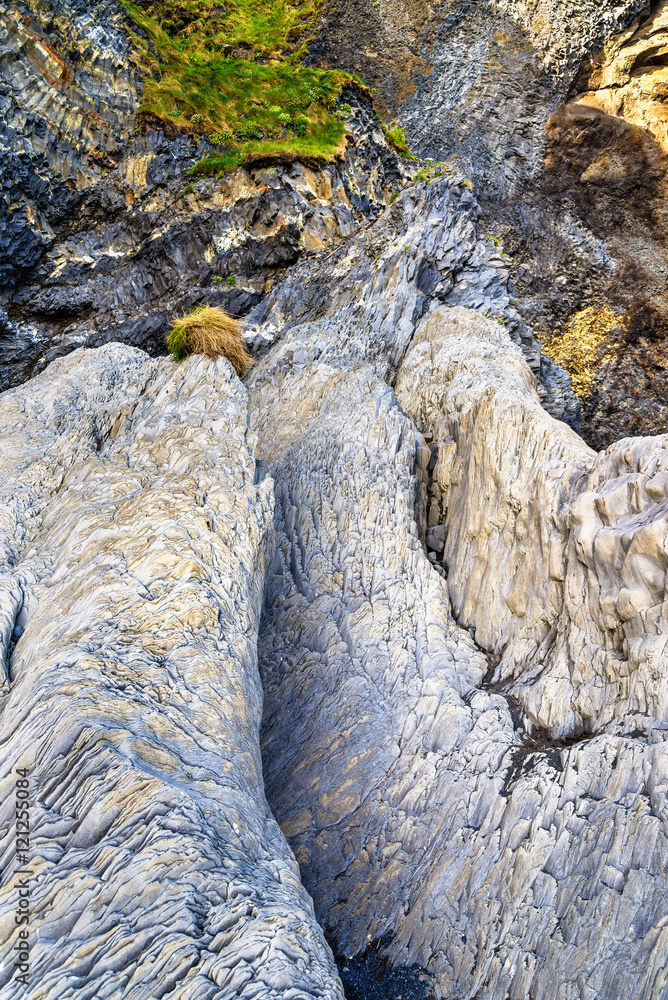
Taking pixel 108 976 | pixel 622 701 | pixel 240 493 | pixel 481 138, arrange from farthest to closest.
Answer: pixel 481 138, pixel 240 493, pixel 622 701, pixel 108 976

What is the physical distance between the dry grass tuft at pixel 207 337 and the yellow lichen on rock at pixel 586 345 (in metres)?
16.9

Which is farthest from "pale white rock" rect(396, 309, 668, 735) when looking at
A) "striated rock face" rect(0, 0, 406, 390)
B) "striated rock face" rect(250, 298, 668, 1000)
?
"striated rock face" rect(0, 0, 406, 390)

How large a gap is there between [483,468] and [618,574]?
3.78 meters

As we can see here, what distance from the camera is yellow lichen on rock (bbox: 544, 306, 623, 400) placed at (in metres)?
25.6

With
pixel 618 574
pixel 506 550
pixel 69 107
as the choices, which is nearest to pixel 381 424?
pixel 506 550

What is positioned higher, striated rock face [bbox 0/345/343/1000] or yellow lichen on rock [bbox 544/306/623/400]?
yellow lichen on rock [bbox 544/306/623/400]

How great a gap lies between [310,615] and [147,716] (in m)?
4.58

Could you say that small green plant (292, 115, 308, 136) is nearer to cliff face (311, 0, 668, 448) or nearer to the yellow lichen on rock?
cliff face (311, 0, 668, 448)

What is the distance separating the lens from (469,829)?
23.8 ft

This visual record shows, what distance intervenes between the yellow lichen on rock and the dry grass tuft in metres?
16.9

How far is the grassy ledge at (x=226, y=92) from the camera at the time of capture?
23.5 m

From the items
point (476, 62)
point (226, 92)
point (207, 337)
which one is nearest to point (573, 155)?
point (476, 62)

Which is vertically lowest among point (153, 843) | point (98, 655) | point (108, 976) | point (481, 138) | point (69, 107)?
point (108, 976)

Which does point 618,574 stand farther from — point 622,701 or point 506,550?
point 506,550
